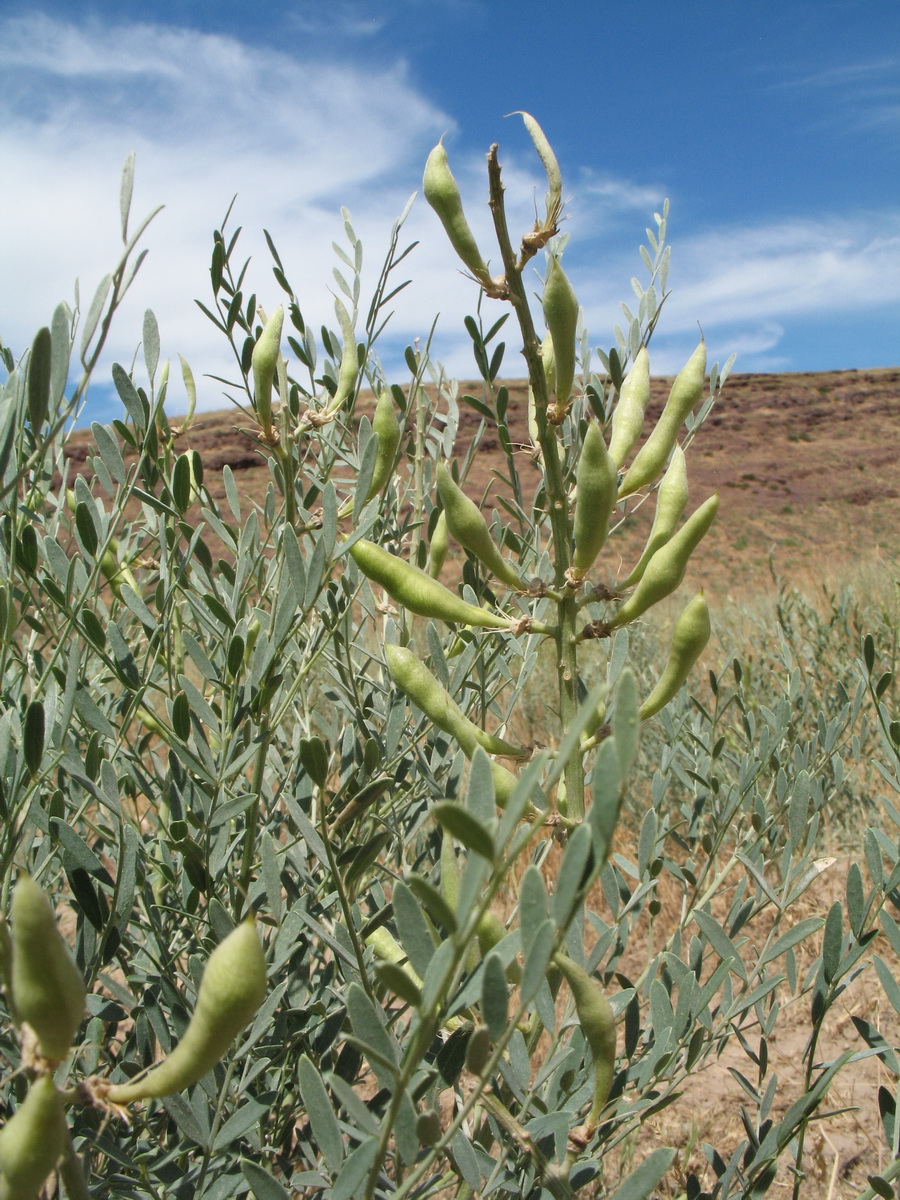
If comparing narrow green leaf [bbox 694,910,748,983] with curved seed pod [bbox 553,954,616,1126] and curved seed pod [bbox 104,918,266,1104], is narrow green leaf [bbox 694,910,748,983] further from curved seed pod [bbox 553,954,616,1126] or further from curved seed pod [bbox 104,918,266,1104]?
curved seed pod [bbox 104,918,266,1104]

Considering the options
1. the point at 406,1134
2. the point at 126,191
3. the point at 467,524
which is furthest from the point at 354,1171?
the point at 126,191

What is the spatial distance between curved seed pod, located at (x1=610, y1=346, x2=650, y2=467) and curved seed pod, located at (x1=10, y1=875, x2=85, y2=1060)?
0.52 m

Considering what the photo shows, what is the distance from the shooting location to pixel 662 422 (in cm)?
67

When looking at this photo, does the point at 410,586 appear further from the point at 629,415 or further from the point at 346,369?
the point at 346,369

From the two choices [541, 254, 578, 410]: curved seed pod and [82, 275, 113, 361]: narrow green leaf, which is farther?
[541, 254, 578, 410]: curved seed pod

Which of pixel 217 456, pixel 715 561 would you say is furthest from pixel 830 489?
pixel 217 456

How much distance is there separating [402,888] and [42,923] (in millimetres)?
153

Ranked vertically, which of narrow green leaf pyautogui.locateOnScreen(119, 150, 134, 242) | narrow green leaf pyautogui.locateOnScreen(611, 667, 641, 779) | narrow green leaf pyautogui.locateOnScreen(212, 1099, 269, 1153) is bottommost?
narrow green leaf pyautogui.locateOnScreen(212, 1099, 269, 1153)

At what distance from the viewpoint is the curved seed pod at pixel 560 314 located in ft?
1.81

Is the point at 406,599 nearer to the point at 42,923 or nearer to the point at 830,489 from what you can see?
the point at 42,923

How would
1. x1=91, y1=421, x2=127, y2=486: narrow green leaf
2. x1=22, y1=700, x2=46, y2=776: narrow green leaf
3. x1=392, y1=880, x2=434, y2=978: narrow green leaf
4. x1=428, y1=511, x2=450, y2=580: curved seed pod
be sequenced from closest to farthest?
x1=392, y1=880, x2=434, y2=978: narrow green leaf, x1=22, y1=700, x2=46, y2=776: narrow green leaf, x1=91, y1=421, x2=127, y2=486: narrow green leaf, x1=428, y1=511, x2=450, y2=580: curved seed pod

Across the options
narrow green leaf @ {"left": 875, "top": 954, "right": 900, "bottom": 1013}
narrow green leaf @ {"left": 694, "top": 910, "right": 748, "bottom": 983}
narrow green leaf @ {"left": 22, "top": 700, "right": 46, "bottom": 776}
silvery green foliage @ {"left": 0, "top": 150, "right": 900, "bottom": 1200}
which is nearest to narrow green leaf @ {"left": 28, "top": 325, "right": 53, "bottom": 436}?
silvery green foliage @ {"left": 0, "top": 150, "right": 900, "bottom": 1200}

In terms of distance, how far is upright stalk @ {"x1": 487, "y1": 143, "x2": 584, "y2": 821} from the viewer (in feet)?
1.86

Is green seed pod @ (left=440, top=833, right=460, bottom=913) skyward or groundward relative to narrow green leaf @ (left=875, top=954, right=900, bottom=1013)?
skyward
